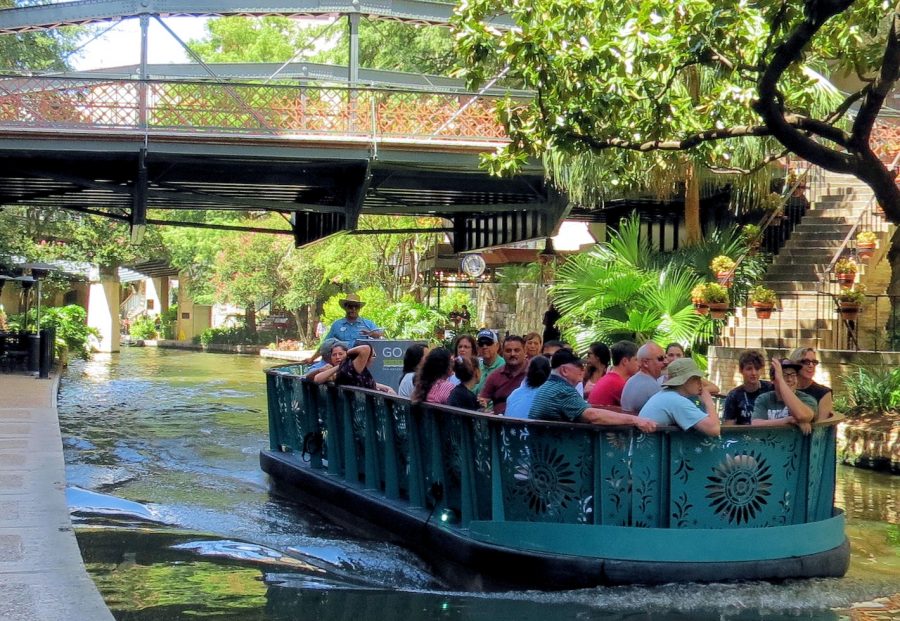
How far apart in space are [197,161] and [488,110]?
16.7 ft

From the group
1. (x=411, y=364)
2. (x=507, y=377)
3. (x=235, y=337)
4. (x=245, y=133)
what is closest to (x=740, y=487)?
(x=507, y=377)

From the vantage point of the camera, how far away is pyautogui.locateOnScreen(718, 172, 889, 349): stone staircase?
18.9m

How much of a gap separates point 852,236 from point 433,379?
46.8ft

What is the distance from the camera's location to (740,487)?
8.11 meters

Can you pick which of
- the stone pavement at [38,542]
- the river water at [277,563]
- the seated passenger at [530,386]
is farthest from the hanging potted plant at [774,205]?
the seated passenger at [530,386]

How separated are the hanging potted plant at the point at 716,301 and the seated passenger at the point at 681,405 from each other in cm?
1112

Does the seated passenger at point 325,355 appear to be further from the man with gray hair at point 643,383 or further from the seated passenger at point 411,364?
the man with gray hair at point 643,383

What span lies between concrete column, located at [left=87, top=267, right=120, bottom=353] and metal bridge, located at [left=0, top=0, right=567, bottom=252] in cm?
2215

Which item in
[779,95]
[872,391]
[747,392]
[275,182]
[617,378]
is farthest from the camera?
[275,182]

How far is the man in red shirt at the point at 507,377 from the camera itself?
405 inches

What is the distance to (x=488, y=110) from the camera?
1992cm

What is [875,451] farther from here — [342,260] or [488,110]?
[342,260]

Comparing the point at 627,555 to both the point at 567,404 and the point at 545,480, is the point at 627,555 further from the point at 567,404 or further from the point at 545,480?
the point at 567,404

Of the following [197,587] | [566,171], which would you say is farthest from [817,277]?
[197,587]
